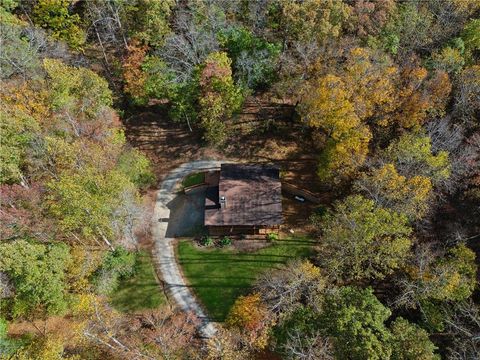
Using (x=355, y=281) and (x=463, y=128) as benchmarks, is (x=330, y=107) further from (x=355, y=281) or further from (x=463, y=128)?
(x=355, y=281)

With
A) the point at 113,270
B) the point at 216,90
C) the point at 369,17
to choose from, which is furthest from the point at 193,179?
the point at 369,17

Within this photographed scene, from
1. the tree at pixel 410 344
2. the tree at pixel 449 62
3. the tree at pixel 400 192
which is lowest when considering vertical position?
the tree at pixel 410 344

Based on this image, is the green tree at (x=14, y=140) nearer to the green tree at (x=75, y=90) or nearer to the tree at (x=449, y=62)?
the green tree at (x=75, y=90)

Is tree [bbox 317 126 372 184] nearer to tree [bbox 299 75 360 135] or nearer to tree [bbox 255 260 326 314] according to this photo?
tree [bbox 299 75 360 135]

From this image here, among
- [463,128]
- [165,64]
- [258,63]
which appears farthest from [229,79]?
[463,128]

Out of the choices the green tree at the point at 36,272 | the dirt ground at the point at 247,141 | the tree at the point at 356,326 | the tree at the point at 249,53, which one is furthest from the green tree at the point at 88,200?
the tree at the point at 356,326
